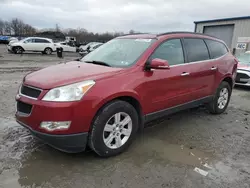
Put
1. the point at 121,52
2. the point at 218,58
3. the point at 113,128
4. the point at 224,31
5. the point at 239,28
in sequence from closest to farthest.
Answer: the point at 113,128 → the point at 121,52 → the point at 218,58 → the point at 239,28 → the point at 224,31

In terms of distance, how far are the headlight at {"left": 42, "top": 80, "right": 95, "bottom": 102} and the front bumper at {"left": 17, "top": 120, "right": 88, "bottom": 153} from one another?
45 centimetres

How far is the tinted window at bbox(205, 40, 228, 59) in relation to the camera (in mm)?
4742

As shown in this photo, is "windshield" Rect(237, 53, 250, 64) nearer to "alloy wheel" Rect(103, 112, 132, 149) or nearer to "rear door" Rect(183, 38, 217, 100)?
"rear door" Rect(183, 38, 217, 100)

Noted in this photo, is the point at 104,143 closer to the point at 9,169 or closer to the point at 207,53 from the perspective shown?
the point at 9,169

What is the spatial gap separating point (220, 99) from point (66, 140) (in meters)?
3.85

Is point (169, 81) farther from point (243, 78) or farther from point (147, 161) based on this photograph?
point (243, 78)

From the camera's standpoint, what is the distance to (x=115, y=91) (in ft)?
9.45

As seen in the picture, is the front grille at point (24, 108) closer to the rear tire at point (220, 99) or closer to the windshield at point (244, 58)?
the rear tire at point (220, 99)

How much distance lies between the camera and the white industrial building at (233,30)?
718 inches

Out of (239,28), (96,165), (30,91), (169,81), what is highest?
(239,28)

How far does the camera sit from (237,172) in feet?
9.41

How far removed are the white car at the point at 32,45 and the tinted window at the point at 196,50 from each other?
19259 mm

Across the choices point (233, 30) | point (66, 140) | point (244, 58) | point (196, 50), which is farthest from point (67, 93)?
point (233, 30)

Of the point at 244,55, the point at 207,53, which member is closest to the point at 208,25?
the point at 244,55
